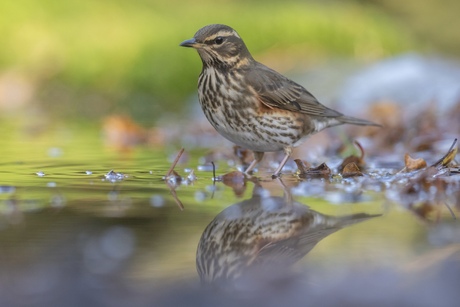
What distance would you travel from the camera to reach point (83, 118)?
1071 cm

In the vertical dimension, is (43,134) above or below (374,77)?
below

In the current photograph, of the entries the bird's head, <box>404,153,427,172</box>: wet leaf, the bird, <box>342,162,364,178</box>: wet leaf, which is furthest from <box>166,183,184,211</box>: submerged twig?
<box>404,153,427,172</box>: wet leaf

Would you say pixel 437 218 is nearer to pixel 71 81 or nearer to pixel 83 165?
pixel 83 165

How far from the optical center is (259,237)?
112 inches

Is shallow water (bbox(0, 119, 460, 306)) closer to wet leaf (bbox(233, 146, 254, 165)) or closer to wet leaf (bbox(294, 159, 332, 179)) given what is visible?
wet leaf (bbox(294, 159, 332, 179))

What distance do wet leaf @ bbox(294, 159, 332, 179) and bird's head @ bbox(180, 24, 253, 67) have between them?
0.86 m

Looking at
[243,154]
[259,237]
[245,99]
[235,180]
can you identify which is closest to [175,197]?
[235,180]

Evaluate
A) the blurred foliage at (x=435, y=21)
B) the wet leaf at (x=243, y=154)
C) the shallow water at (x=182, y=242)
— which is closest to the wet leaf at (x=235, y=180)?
the shallow water at (x=182, y=242)

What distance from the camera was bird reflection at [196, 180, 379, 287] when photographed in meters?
2.36

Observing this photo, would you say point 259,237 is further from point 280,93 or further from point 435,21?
point 435,21

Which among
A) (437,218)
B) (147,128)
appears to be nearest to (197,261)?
(437,218)

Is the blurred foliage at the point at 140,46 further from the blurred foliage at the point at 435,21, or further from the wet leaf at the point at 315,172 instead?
the wet leaf at the point at 315,172

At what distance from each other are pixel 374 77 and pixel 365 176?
640 centimetres

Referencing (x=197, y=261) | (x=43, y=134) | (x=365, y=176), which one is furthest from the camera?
(x=43, y=134)
